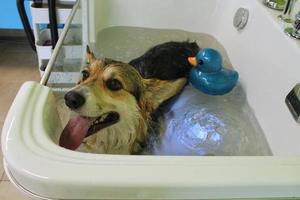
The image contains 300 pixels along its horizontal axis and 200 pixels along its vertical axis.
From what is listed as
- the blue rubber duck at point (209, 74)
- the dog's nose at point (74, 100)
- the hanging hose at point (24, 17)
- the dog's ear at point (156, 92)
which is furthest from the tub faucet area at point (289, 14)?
the hanging hose at point (24, 17)

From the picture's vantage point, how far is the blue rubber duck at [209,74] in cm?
107

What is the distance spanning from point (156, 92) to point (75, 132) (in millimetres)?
238

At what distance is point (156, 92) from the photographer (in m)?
0.85

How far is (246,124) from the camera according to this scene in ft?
3.60

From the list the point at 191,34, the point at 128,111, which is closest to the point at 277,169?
the point at 128,111

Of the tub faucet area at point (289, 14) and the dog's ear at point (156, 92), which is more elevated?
the tub faucet area at point (289, 14)

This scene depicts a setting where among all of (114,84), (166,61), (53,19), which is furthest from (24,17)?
(114,84)

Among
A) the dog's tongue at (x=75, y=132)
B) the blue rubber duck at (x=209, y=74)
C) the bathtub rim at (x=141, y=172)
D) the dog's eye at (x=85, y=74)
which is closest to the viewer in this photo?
the bathtub rim at (x=141, y=172)

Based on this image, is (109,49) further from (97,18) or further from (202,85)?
(202,85)

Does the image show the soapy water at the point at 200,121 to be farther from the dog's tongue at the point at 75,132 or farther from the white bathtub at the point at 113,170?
the white bathtub at the point at 113,170

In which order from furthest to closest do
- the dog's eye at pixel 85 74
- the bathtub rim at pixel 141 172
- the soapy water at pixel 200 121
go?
1. the soapy water at pixel 200 121
2. the dog's eye at pixel 85 74
3. the bathtub rim at pixel 141 172

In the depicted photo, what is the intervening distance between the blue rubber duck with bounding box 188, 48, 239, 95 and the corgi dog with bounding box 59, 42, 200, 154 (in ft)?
0.67

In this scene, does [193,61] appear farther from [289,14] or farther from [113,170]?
[113,170]

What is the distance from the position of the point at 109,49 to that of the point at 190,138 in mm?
485
